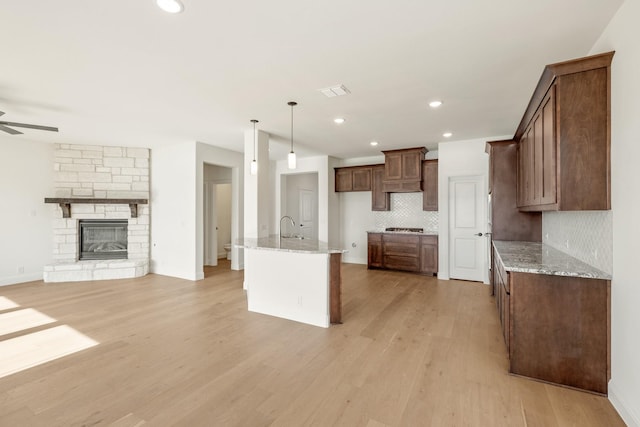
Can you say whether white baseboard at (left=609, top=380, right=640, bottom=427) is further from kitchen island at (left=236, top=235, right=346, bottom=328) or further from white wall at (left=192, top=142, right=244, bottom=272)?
white wall at (left=192, top=142, right=244, bottom=272)

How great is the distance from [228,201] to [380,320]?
666 centimetres

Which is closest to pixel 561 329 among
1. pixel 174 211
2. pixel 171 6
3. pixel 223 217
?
pixel 171 6

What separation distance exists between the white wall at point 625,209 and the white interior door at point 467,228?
3.60 m

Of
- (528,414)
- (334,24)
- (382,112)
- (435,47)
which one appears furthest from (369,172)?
(528,414)

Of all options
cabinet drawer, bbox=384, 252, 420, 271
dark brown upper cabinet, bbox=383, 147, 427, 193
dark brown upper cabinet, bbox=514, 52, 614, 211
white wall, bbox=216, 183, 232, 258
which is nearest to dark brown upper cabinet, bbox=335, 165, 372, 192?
dark brown upper cabinet, bbox=383, 147, 427, 193

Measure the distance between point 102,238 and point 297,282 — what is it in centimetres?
525

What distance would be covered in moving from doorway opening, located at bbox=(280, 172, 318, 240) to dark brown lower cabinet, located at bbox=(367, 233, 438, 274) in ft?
7.79

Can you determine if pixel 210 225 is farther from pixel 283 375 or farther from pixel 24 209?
pixel 283 375

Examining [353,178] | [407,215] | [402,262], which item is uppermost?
[353,178]

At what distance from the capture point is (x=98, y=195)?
6.14 m

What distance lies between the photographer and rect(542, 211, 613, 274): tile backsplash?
2115 mm

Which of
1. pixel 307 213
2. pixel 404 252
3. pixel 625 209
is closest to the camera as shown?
pixel 625 209

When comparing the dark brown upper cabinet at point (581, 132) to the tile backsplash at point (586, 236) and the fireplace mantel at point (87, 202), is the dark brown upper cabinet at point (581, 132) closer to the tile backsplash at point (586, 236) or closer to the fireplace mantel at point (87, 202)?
the tile backsplash at point (586, 236)

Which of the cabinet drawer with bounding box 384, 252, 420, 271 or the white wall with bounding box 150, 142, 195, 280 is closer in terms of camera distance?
the white wall with bounding box 150, 142, 195, 280
